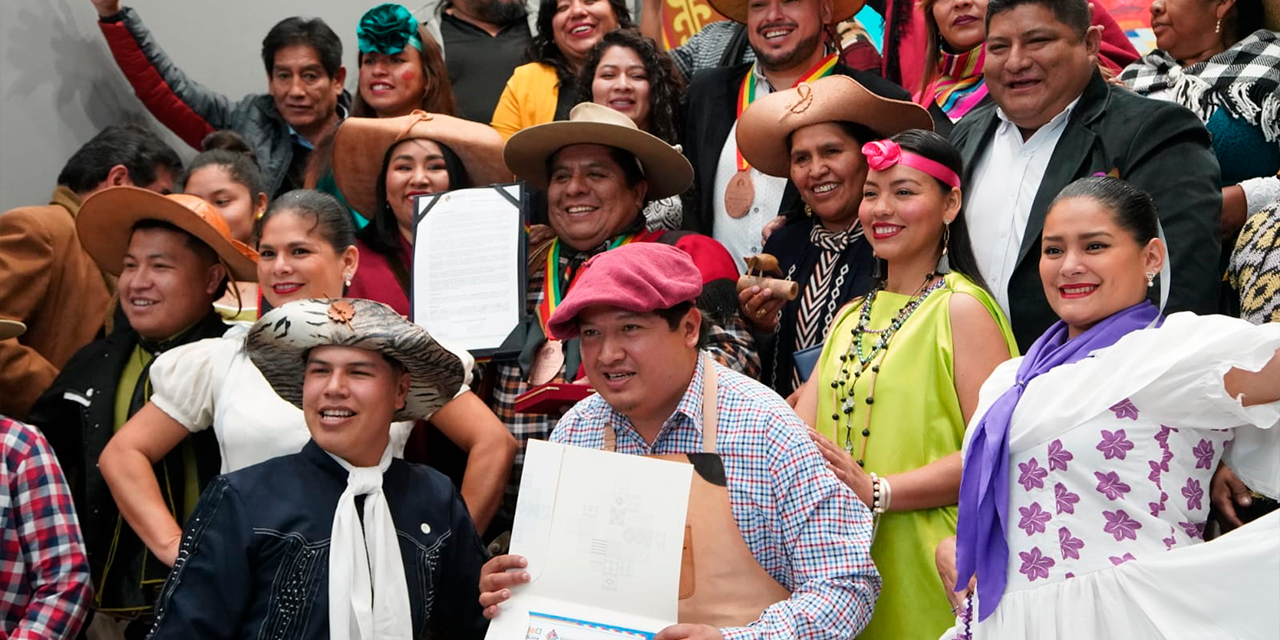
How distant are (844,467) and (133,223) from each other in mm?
2809

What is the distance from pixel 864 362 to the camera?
3859 mm

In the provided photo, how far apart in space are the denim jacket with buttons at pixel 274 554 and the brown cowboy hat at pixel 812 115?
198cm

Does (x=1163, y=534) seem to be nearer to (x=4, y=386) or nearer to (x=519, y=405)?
(x=519, y=405)

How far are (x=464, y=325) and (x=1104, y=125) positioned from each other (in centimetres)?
221

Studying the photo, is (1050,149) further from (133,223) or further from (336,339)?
(133,223)

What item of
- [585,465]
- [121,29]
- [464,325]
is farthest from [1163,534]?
[121,29]

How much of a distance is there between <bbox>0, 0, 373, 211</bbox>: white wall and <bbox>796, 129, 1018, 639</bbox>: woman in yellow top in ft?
15.0

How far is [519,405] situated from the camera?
171 inches

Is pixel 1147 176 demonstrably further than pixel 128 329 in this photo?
No

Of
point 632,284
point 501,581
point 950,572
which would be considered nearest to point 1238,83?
point 950,572

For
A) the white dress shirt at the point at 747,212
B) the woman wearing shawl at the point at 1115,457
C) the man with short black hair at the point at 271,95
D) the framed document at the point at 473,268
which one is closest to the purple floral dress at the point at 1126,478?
the woman wearing shawl at the point at 1115,457

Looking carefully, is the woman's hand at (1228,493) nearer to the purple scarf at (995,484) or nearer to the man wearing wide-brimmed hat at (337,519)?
the purple scarf at (995,484)

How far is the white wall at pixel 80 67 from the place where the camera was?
21.9 feet

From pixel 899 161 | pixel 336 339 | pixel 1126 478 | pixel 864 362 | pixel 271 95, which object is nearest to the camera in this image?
pixel 1126 478
